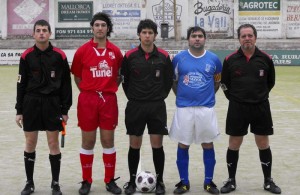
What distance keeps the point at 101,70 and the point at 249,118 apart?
1.93 metres

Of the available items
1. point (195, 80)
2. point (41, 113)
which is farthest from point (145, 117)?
point (41, 113)

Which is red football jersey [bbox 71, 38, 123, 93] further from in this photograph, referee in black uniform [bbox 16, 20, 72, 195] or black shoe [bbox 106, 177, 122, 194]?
black shoe [bbox 106, 177, 122, 194]

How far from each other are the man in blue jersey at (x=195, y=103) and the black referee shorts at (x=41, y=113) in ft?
4.92

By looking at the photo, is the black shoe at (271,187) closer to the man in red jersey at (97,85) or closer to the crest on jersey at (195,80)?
the crest on jersey at (195,80)

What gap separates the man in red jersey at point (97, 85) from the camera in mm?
6934

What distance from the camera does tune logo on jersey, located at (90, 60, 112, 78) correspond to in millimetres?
6914

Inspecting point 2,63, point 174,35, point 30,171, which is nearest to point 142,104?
point 30,171

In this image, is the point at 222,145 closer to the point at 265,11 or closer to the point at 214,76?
the point at 214,76

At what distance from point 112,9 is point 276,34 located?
1353 cm

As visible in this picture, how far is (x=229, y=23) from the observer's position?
4641cm

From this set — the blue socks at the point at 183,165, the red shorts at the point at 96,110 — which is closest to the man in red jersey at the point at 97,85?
the red shorts at the point at 96,110

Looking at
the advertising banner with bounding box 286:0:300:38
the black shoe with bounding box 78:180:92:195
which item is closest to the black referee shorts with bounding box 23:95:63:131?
the black shoe with bounding box 78:180:92:195

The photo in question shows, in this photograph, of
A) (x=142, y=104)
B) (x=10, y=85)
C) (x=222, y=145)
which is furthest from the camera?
(x=10, y=85)

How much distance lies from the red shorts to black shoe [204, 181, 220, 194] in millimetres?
1397
